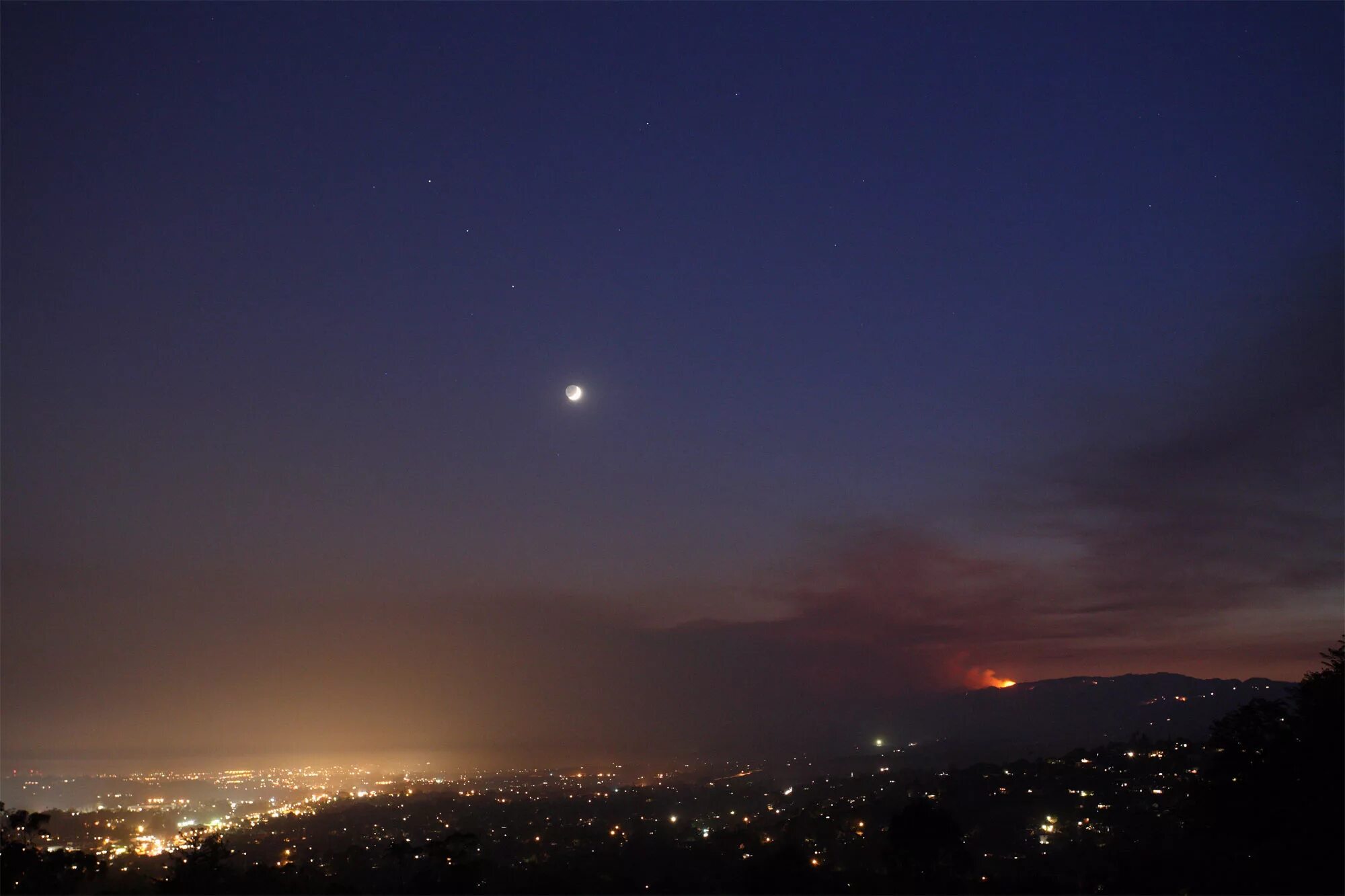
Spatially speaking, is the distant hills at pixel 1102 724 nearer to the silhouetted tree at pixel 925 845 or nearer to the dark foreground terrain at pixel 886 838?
the dark foreground terrain at pixel 886 838

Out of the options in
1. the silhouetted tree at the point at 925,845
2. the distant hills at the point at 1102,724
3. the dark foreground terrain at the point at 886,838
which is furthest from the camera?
the distant hills at the point at 1102,724

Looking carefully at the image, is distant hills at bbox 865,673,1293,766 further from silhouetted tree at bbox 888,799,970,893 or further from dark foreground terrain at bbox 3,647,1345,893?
silhouetted tree at bbox 888,799,970,893

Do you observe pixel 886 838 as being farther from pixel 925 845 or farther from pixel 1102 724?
pixel 1102 724

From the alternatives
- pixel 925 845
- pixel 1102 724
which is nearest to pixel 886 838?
pixel 925 845

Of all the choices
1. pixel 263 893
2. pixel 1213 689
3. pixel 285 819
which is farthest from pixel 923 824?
pixel 1213 689

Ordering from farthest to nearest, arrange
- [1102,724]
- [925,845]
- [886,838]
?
[1102,724] → [886,838] → [925,845]

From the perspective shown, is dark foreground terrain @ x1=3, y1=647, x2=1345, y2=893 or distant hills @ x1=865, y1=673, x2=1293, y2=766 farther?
distant hills @ x1=865, y1=673, x2=1293, y2=766

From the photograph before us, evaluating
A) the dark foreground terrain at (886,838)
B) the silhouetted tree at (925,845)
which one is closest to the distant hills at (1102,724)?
the dark foreground terrain at (886,838)

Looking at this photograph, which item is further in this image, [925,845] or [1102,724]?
[1102,724]

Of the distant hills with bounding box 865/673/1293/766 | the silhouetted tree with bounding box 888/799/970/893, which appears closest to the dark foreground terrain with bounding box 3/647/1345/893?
the silhouetted tree with bounding box 888/799/970/893

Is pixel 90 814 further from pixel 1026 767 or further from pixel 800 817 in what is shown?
pixel 1026 767

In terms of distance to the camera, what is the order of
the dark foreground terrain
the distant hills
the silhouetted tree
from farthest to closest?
the distant hills → the silhouetted tree → the dark foreground terrain
